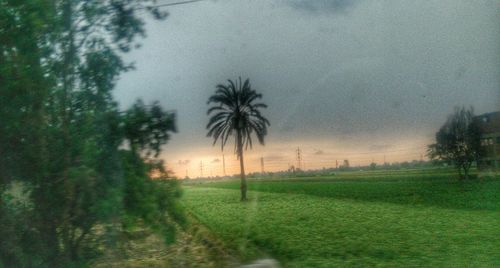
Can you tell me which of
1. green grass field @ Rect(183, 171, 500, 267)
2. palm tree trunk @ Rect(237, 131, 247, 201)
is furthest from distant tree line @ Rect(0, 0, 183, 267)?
palm tree trunk @ Rect(237, 131, 247, 201)

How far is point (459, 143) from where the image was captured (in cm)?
1493

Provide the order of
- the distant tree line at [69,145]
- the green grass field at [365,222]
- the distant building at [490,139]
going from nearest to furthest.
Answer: the distant tree line at [69,145]
the green grass field at [365,222]
the distant building at [490,139]

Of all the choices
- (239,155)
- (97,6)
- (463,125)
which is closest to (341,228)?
(239,155)

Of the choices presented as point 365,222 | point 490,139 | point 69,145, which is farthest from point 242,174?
point 490,139

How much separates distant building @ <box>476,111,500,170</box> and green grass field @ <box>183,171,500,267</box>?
856 mm

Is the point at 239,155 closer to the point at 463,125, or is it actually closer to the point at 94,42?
the point at 94,42

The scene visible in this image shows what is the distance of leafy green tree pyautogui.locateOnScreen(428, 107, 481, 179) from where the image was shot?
13648 mm

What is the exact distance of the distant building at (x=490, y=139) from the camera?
528 inches

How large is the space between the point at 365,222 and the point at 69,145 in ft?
Result: 25.5

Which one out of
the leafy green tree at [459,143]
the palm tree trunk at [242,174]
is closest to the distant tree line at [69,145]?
the palm tree trunk at [242,174]

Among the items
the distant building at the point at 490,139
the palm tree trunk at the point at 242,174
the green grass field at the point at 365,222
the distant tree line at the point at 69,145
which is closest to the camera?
the distant tree line at the point at 69,145

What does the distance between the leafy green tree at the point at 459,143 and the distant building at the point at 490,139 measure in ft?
0.51

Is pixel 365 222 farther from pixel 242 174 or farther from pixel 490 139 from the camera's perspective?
pixel 490 139

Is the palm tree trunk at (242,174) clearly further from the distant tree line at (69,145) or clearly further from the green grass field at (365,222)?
the distant tree line at (69,145)
